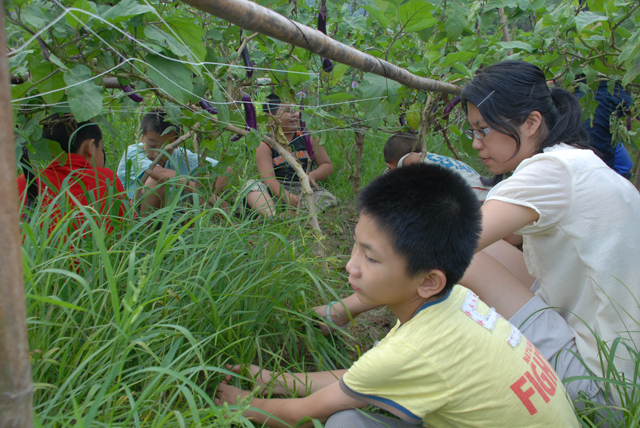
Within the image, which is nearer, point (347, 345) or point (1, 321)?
point (1, 321)

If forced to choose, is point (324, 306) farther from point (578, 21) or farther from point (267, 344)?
point (578, 21)

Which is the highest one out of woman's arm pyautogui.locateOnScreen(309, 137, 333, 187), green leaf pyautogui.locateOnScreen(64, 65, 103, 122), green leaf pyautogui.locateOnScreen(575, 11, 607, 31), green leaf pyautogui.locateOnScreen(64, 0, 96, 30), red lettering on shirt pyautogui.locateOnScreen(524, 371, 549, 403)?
green leaf pyautogui.locateOnScreen(64, 0, 96, 30)

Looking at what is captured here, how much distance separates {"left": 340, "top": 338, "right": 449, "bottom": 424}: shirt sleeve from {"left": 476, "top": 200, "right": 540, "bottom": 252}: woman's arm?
0.47 metres

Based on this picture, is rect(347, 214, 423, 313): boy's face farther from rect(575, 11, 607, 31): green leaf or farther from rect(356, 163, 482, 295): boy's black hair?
rect(575, 11, 607, 31): green leaf

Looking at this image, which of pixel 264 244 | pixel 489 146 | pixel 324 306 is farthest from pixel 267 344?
pixel 489 146

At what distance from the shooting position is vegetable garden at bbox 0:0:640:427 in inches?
41.5

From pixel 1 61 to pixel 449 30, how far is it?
1.91 metres

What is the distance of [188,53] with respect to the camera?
1.23 metres

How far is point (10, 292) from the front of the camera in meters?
0.48

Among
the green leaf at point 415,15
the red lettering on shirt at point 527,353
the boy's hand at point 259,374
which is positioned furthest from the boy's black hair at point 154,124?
the red lettering on shirt at point 527,353

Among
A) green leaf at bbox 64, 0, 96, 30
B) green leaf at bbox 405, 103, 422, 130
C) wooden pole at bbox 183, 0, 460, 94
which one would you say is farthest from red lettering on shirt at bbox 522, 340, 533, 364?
green leaf at bbox 405, 103, 422, 130

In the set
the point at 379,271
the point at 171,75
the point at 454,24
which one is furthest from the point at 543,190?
the point at 171,75

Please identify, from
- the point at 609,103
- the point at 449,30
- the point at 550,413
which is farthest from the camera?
the point at 609,103

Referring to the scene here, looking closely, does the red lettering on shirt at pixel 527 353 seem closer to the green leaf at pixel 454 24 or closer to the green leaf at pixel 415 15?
the green leaf at pixel 415 15
